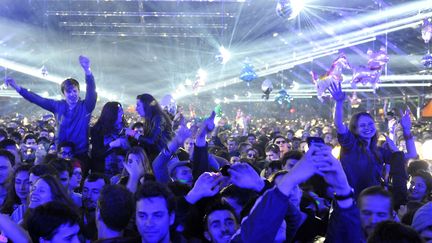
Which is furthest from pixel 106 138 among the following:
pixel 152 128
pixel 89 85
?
pixel 152 128

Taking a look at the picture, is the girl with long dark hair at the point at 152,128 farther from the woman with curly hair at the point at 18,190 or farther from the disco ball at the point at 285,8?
the disco ball at the point at 285,8

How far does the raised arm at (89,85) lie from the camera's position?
18.6 ft

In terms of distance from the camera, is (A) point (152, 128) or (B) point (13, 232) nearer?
(B) point (13, 232)

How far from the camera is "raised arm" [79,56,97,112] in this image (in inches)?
223

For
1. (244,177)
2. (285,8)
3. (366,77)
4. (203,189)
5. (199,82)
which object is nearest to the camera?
(244,177)

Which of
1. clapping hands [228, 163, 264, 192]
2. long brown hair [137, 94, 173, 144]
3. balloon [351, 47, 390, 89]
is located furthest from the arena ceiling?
clapping hands [228, 163, 264, 192]

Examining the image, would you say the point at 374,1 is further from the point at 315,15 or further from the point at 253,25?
the point at 253,25

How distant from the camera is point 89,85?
580 cm

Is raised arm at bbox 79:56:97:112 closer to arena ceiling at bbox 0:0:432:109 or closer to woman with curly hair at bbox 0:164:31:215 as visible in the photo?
woman with curly hair at bbox 0:164:31:215

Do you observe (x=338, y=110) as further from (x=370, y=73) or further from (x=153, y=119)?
(x=370, y=73)

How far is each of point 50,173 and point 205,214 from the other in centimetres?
139

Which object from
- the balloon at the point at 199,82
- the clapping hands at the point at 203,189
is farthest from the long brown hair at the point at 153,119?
the balloon at the point at 199,82

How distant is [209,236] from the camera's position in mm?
3150

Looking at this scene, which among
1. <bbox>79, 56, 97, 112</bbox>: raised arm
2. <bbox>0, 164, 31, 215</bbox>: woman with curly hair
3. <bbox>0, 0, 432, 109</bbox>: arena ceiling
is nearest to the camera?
<bbox>0, 164, 31, 215</bbox>: woman with curly hair
